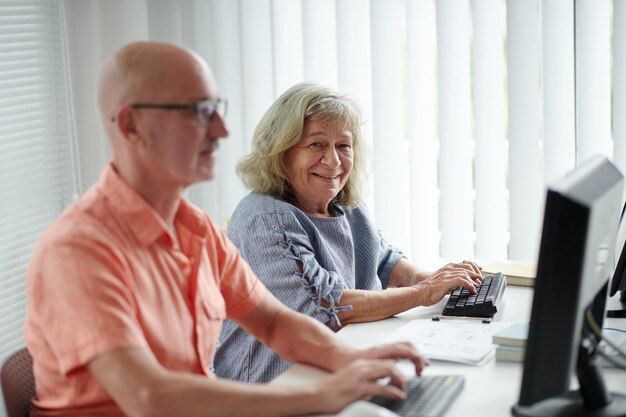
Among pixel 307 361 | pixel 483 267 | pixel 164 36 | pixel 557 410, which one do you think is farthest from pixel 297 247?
pixel 164 36

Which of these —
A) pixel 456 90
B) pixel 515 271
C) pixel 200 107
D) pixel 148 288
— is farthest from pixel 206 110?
pixel 456 90

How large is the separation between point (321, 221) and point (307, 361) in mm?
725

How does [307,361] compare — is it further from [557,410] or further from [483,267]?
[483,267]

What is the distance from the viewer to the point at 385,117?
11.0 ft

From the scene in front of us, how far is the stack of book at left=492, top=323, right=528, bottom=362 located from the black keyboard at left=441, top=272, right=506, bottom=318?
0.31 metres

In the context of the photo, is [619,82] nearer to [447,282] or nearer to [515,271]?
[515,271]

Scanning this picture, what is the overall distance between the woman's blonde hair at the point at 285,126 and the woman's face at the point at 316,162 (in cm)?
2

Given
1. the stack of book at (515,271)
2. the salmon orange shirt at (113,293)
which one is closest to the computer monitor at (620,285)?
the stack of book at (515,271)

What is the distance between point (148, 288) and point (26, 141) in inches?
79.8

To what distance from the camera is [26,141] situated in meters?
3.32

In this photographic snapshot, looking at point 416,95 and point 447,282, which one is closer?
point 447,282

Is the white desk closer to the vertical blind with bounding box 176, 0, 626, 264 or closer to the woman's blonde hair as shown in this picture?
the woman's blonde hair

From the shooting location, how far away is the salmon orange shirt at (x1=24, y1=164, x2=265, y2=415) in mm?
1346

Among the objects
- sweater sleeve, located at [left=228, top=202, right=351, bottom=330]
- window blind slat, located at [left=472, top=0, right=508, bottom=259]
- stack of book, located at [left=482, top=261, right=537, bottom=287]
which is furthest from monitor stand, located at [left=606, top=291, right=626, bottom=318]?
window blind slat, located at [left=472, top=0, right=508, bottom=259]
